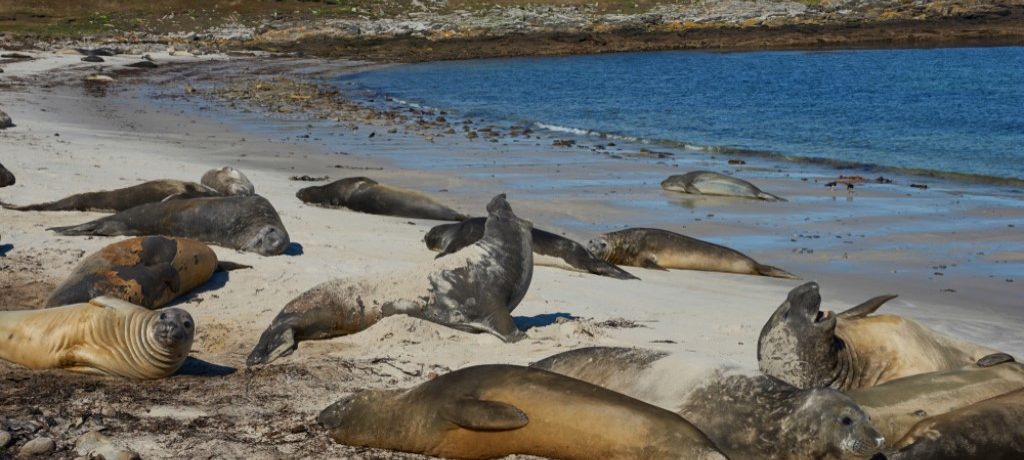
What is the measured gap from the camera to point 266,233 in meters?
8.43

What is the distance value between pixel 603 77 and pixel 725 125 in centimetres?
1475

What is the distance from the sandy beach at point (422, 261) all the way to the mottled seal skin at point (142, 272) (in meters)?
0.14

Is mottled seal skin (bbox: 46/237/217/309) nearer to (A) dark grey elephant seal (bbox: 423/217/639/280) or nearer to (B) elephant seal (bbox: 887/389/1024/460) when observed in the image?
(A) dark grey elephant seal (bbox: 423/217/639/280)

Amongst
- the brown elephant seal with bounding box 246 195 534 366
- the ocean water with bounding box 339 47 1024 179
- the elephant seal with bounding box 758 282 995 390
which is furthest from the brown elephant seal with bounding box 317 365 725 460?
the ocean water with bounding box 339 47 1024 179

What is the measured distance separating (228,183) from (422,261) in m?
3.28

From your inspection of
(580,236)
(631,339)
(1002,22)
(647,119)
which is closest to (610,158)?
(580,236)

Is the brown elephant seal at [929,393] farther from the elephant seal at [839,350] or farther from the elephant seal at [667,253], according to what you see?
the elephant seal at [667,253]

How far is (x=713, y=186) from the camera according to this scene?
1337cm

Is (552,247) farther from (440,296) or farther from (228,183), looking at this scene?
(228,183)

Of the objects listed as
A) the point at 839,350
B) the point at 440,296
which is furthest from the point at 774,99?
the point at 839,350

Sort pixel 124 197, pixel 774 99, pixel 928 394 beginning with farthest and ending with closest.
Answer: pixel 774 99, pixel 124 197, pixel 928 394

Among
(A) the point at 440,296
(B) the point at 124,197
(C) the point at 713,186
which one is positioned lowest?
(C) the point at 713,186

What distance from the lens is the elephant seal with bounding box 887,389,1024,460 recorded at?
159 inches

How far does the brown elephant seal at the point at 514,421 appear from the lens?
12.8 ft
